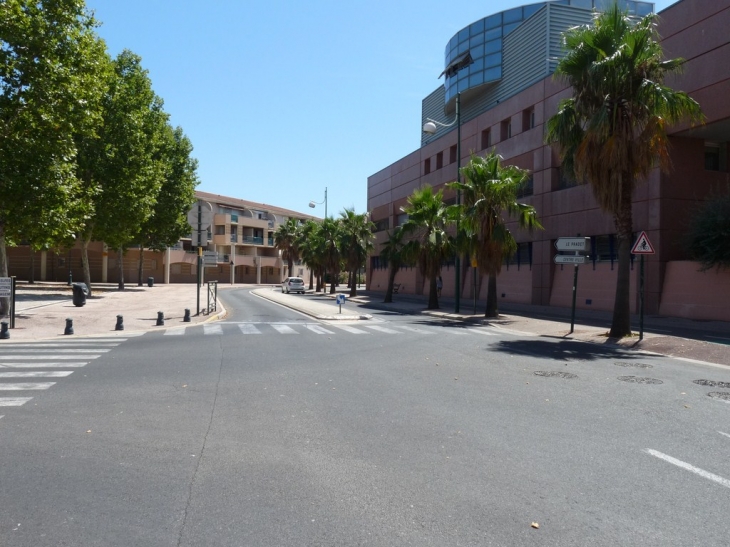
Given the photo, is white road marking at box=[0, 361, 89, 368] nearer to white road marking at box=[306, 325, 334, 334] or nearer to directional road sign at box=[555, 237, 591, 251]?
white road marking at box=[306, 325, 334, 334]

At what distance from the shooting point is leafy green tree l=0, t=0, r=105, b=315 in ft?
67.4

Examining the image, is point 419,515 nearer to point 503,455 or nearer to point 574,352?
point 503,455

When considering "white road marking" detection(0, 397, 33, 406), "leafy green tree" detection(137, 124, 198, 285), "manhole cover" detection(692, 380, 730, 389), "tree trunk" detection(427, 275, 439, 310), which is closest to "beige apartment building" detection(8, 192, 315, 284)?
"leafy green tree" detection(137, 124, 198, 285)

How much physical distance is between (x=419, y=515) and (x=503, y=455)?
1.80 metres

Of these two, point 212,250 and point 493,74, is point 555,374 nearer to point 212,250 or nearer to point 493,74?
point 493,74

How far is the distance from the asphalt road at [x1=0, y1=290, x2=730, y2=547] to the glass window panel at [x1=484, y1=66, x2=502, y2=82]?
129 feet

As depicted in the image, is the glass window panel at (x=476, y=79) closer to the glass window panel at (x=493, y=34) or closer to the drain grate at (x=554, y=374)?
the glass window panel at (x=493, y=34)

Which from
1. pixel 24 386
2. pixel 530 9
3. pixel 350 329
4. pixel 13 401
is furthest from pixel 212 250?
pixel 13 401

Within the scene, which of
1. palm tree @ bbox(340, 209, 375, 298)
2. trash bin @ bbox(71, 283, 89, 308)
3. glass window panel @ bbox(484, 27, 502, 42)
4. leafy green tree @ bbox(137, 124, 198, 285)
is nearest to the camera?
trash bin @ bbox(71, 283, 89, 308)

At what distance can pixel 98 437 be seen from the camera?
6605 millimetres

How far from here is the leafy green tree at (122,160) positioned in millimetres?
40250

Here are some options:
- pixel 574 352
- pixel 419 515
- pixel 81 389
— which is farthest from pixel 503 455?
pixel 574 352

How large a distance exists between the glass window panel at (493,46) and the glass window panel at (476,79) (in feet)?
6.23

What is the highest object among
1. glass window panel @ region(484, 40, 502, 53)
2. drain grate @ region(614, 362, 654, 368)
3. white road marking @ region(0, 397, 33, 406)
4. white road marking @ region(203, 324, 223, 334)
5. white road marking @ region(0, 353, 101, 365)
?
glass window panel @ region(484, 40, 502, 53)
